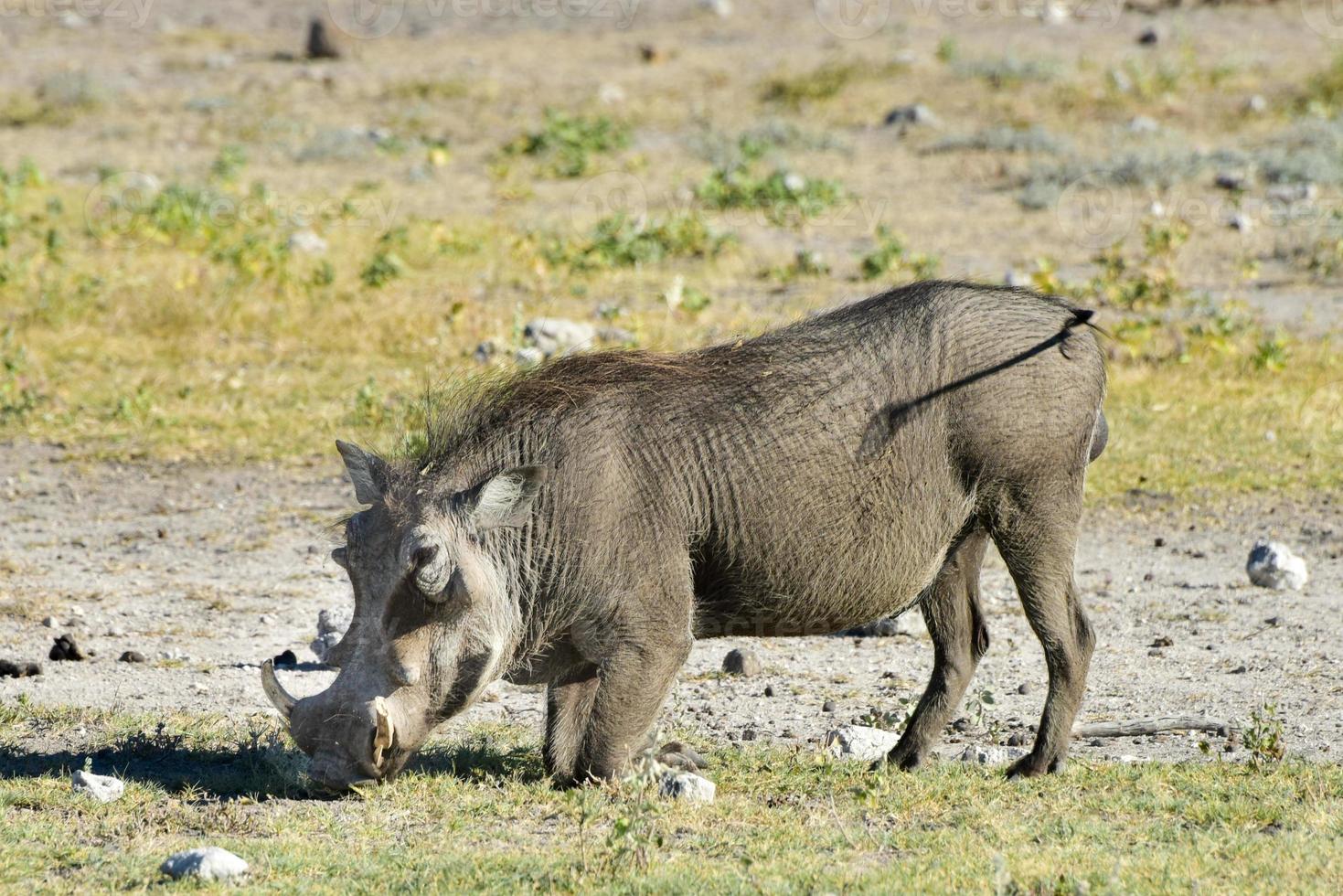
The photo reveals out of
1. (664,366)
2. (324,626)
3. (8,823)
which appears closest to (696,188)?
(324,626)

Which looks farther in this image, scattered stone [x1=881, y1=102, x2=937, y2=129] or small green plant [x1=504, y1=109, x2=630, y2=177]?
scattered stone [x1=881, y1=102, x2=937, y2=129]

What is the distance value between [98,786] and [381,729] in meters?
0.86

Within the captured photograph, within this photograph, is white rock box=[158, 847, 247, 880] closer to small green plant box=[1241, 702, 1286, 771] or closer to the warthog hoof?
the warthog hoof

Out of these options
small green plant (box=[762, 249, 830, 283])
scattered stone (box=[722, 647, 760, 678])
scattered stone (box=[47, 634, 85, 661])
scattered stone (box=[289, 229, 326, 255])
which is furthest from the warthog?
scattered stone (box=[289, 229, 326, 255])

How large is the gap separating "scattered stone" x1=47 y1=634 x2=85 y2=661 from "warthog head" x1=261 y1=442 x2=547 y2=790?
207 centimetres

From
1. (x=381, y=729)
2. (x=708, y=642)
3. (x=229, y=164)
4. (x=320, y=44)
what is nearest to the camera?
(x=381, y=729)

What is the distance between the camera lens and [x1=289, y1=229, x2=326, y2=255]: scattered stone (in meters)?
13.0

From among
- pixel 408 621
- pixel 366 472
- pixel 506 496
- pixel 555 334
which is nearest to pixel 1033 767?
pixel 506 496

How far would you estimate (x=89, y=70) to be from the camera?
893 inches

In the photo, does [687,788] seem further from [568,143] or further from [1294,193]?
[568,143]

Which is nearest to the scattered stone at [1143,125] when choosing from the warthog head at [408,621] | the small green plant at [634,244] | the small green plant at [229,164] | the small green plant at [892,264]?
the small green plant at [892,264]

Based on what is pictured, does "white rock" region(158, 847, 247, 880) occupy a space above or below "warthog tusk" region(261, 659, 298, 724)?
below

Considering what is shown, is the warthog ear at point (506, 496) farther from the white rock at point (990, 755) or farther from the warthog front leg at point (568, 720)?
the white rock at point (990, 755)

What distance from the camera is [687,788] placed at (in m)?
5.00
